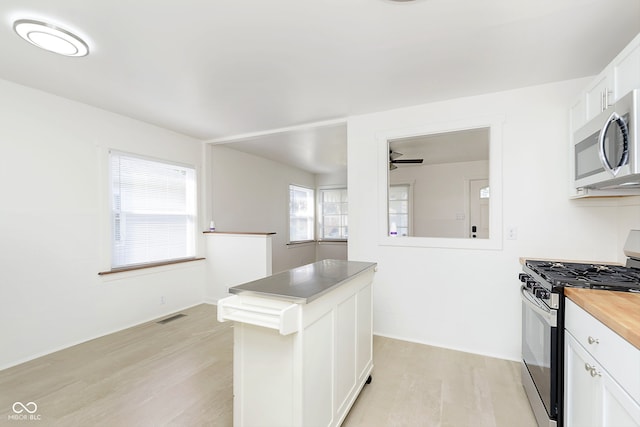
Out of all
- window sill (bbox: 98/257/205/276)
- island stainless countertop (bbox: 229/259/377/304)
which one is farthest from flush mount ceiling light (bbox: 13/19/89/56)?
window sill (bbox: 98/257/205/276)

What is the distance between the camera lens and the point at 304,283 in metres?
1.67

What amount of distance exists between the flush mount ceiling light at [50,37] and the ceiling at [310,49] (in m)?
0.06

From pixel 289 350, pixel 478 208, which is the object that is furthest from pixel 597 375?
pixel 478 208

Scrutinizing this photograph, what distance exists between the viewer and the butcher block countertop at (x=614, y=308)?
0.99 m

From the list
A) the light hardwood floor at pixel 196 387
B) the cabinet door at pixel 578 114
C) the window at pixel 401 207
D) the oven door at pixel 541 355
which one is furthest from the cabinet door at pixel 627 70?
the window at pixel 401 207

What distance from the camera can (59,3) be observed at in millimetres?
1563

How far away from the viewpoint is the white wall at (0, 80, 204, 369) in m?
2.49

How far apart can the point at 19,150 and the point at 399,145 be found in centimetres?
438

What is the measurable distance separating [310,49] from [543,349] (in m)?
2.40

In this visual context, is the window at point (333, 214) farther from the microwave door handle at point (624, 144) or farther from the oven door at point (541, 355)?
the microwave door handle at point (624, 144)

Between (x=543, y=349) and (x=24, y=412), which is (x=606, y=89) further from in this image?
(x=24, y=412)

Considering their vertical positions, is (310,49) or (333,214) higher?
(310,49)

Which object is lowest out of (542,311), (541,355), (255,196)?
(541,355)

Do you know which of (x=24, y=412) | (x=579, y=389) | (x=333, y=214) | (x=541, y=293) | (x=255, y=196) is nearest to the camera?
(x=579, y=389)
